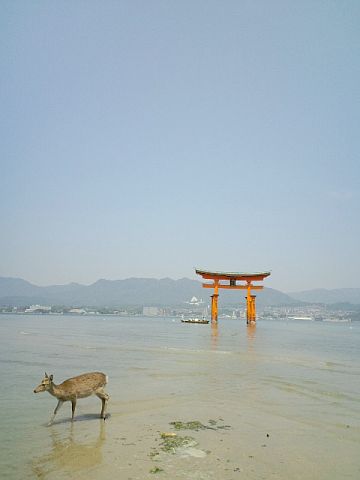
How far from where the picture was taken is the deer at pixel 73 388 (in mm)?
7098

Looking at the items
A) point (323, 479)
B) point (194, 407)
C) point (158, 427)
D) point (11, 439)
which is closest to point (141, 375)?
point (194, 407)

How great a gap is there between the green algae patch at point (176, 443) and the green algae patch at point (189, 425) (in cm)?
52

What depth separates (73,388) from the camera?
24.3ft

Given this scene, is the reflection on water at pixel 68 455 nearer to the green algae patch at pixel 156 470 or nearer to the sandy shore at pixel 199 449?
the sandy shore at pixel 199 449

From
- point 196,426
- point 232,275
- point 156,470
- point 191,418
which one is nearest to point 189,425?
point 196,426

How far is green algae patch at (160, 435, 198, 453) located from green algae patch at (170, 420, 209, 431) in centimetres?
52

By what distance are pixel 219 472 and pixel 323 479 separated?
1.36m

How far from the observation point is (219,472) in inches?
195

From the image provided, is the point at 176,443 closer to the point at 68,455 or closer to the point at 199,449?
the point at 199,449

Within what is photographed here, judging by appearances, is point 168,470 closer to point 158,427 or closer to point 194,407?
point 158,427

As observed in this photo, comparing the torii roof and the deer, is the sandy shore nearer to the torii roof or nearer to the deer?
the deer

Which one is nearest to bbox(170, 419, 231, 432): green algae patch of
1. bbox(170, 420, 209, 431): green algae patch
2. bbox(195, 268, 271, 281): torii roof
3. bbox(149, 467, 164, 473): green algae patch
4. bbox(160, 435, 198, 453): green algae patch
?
bbox(170, 420, 209, 431): green algae patch

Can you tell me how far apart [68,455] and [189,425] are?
2401 mm

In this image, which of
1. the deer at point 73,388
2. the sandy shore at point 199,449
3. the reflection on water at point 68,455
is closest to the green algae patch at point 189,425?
the sandy shore at point 199,449
